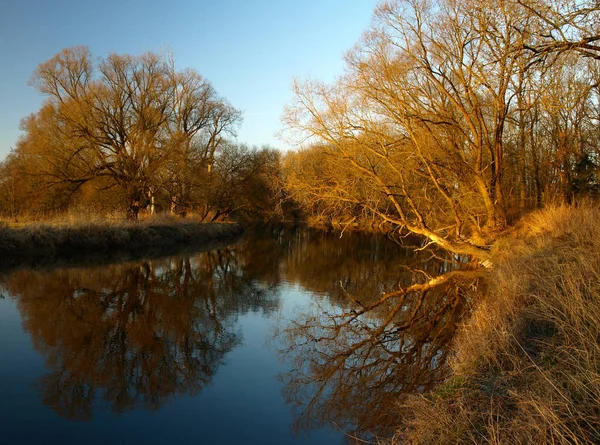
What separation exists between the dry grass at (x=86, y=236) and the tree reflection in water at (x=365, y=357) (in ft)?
36.7

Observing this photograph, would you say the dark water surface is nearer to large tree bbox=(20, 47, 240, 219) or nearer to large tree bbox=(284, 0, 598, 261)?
large tree bbox=(284, 0, 598, 261)

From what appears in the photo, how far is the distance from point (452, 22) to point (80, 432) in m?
13.4

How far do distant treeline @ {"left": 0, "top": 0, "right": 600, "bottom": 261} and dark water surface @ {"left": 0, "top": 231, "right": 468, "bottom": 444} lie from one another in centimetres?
339

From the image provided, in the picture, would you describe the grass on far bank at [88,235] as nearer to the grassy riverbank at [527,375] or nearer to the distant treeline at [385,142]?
the distant treeline at [385,142]

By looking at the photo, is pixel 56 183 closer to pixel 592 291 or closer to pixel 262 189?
pixel 262 189

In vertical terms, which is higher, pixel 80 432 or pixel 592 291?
pixel 592 291

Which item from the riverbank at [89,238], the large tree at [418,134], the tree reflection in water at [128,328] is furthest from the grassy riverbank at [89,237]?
the large tree at [418,134]

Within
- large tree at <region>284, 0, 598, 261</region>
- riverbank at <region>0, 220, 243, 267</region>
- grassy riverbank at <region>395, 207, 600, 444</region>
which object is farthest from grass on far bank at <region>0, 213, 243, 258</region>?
grassy riverbank at <region>395, 207, 600, 444</region>

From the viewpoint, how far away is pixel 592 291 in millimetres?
5098

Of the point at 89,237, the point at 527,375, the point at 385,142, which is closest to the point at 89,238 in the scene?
the point at 89,237

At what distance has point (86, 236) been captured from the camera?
17.8 m

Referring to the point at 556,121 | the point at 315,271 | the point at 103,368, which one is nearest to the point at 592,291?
the point at 103,368

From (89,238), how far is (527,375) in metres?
17.5

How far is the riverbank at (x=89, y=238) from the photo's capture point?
49.3ft
